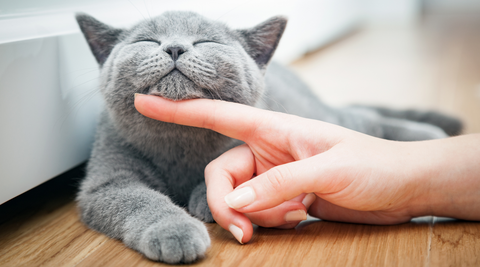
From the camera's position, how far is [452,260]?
2.36ft

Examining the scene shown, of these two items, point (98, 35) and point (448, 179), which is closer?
point (448, 179)

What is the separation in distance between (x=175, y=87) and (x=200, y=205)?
1.01 ft

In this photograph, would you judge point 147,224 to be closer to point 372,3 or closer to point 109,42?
point 109,42

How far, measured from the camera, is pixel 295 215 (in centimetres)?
81

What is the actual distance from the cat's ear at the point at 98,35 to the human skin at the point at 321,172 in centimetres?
32

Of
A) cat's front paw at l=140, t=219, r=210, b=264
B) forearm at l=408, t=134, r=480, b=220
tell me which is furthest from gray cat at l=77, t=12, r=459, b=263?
forearm at l=408, t=134, r=480, b=220

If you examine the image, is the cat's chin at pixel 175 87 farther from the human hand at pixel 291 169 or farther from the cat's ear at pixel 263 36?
the cat's ear at pixel 263 36

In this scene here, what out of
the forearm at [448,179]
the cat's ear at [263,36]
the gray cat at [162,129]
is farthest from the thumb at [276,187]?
the cat's ear at [263,36]

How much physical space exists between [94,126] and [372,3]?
494 cm

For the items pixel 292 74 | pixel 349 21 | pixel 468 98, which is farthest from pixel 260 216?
pixel 349 21

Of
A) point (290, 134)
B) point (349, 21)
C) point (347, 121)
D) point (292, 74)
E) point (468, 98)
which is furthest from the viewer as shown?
point (349, 21)

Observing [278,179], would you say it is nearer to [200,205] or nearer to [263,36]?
[200,205]

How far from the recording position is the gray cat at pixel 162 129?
79 cm

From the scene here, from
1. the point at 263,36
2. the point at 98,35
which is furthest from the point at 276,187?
the point at 98,35
